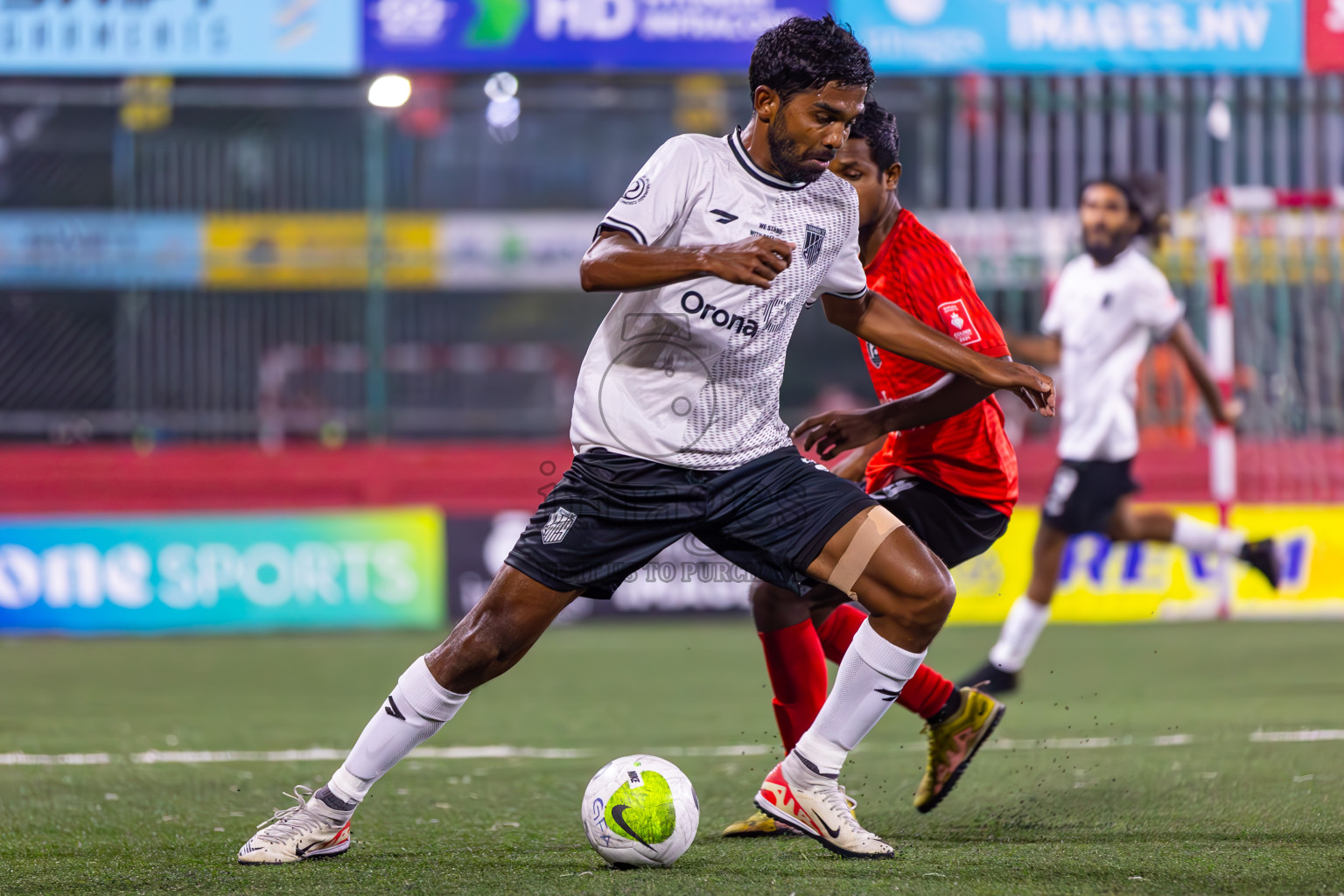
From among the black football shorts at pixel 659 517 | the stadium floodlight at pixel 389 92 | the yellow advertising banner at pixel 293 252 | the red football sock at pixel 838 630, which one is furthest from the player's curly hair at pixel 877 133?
the yellow advertising banner at pixel 293 252

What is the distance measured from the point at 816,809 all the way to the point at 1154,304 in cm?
495

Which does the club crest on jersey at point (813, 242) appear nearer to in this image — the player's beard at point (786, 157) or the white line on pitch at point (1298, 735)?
the player's beard at point (786, 157)

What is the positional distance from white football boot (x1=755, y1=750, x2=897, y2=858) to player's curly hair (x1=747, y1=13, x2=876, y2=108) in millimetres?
1639

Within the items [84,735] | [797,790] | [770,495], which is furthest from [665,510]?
[84,735]

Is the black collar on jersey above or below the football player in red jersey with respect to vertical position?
above

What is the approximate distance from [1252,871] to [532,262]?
10.5 metres

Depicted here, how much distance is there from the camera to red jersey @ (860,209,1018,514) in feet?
14.8

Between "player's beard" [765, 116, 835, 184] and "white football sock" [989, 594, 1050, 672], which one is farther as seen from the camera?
"white football sock" [989, 594, 1050, 672]

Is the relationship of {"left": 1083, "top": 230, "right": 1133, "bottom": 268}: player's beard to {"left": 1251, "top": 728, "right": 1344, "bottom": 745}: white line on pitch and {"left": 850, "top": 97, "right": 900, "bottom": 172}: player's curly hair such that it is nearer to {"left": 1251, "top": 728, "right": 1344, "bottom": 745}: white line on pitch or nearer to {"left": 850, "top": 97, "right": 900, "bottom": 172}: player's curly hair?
{"left": 1251, "top": 728, "right": 1344, "bottom": 745}: white line on pitch

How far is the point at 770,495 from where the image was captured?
3939 millimetres

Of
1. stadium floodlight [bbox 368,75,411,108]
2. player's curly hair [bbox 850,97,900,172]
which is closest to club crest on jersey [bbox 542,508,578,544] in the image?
player's curly hair [bbox 850,97,900,172]

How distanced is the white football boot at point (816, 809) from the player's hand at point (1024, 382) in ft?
3.46

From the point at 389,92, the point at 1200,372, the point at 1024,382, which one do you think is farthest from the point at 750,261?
the point at 389,92

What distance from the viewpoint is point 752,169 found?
12.8 ft
